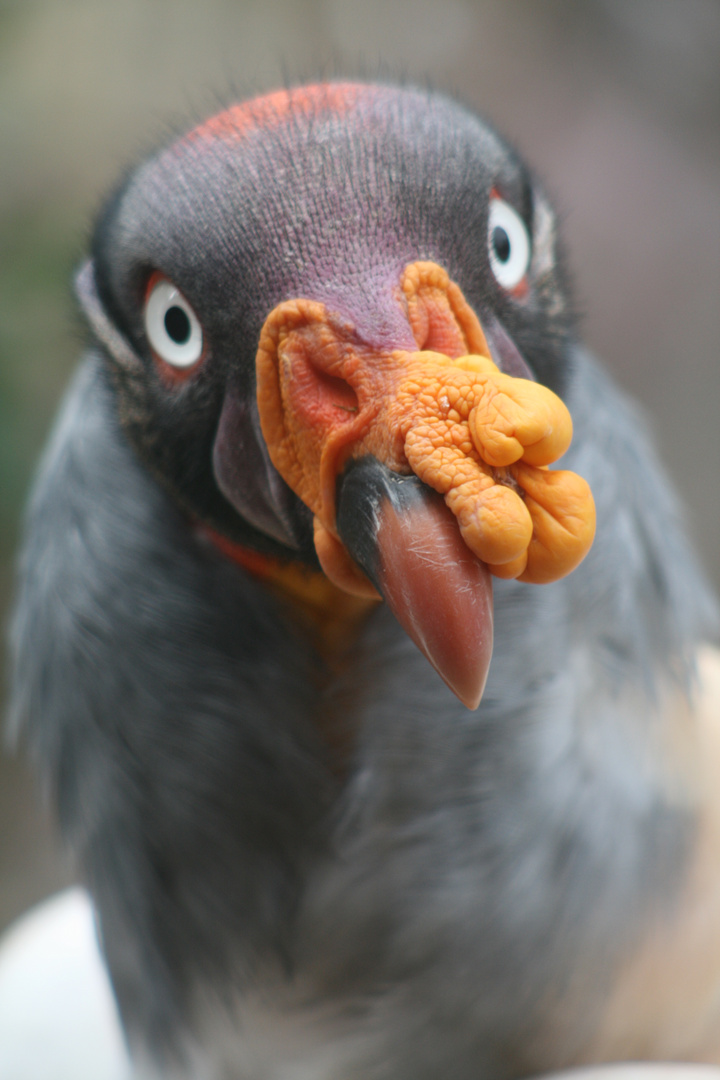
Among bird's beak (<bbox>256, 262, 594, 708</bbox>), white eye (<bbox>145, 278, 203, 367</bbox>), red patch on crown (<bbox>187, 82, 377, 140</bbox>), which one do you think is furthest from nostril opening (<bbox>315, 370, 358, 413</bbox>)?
red patch on crown (<bbox>187, 82, 377, 140</bbox>)

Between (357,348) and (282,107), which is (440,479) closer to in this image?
(357,348)

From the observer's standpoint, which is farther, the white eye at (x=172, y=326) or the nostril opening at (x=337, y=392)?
the white eye at (x=172, y=326)

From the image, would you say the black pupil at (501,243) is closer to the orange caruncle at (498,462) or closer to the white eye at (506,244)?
the white eye at (506,244)

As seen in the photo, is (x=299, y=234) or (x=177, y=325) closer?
(x=299, y=234)

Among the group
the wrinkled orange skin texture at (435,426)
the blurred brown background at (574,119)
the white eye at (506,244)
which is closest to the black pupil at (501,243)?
the white eye at (506,244)

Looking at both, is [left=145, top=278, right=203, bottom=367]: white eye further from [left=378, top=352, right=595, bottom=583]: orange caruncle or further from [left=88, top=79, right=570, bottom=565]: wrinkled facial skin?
[left=378, top=352, right=595, bottom=583]: orange caruncle

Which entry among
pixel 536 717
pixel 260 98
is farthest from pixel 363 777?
pixel 260 98

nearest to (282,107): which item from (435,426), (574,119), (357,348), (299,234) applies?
(299,234)
